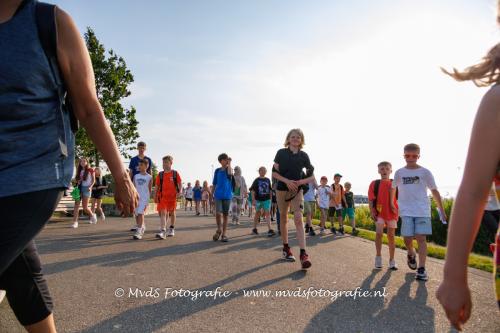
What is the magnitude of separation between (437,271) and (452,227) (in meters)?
5.91

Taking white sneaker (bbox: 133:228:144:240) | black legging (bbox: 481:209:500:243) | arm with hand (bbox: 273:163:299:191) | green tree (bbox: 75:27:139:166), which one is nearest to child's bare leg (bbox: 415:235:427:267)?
black legging (bbox: 481:209:500:243)

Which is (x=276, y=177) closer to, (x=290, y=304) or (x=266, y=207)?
(x=290, y=304)

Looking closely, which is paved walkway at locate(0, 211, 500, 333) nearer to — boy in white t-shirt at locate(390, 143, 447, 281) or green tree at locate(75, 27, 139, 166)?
boy in white t-shirt at locate(390, 143, 447, 281)

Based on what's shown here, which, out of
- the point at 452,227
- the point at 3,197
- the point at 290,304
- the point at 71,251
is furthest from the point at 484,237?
the point at 3,197

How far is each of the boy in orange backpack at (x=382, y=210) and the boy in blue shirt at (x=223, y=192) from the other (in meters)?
3.65

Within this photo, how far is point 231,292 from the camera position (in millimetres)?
4570

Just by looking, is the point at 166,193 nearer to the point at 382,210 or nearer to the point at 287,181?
the point at 287,181

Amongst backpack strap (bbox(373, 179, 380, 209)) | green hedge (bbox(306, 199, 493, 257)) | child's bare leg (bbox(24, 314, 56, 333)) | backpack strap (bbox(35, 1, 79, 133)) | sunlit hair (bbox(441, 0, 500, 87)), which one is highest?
backpack strap (bbox(35, 1, 79, 133))

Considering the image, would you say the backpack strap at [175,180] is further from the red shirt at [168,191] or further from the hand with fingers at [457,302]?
the hand with fingers at [457,302]

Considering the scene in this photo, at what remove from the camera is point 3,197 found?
1.36 meters

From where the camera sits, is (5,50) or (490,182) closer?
(490,182)

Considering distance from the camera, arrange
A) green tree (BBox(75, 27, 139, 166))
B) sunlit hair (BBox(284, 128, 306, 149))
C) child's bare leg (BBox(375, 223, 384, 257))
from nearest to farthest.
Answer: child's bare leg (BBox(375, 223, 384, 257)) < sunlit hair (BBox(284, 128, 306, 149)) < green tree (BBox(75, 27, 139, 166))

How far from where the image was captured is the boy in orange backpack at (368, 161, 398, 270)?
6.67 meters

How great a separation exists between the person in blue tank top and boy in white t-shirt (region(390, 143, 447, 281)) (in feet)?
18.2
